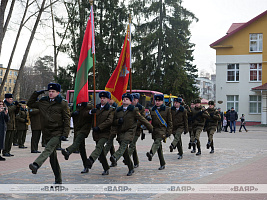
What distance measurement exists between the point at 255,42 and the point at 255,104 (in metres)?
7.18

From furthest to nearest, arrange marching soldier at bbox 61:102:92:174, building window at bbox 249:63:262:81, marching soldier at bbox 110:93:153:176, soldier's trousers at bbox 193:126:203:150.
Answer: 1. building window at bbox 249:63:262:81
2. soldier's trousers at bbox 193:126:203:150
3. marching soldier at bbox 61:102:92:174
4. marching soldier at bbox 110:93:153:176

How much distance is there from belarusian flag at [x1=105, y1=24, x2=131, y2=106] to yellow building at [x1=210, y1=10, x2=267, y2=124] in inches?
1425

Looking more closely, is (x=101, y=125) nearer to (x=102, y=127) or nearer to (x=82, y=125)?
(x=102, y=127)

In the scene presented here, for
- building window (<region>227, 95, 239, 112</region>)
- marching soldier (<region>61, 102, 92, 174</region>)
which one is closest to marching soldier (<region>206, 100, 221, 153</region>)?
marching soldier (<region>61, 102, 92, 174</region>)

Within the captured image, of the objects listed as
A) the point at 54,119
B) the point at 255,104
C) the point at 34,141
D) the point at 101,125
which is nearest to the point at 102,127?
the point at 101,125

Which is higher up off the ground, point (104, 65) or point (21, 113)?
point (104, 65)

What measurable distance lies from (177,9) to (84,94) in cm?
3545

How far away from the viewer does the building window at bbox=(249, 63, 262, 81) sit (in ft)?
158

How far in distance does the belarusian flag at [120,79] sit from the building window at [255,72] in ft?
122

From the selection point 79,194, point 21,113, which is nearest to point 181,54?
point 21,113

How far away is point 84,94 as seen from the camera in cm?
1045

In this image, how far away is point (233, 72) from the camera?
48.7m

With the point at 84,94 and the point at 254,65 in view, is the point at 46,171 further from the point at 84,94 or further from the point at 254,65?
the point at 254,65

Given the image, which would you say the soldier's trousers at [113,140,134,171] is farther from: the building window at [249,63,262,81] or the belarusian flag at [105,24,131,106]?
the building window at [249,63,262,81]
